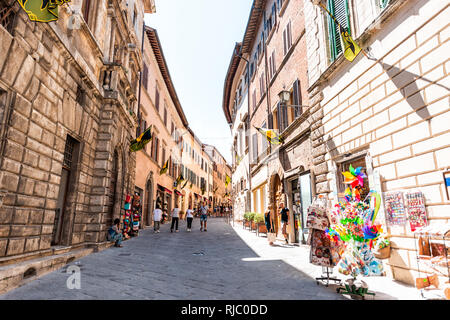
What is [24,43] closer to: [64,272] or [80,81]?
[80,81]

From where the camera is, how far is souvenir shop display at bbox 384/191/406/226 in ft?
16.9

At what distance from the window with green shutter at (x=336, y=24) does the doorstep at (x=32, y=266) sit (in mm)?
8792

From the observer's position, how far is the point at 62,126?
6777mm

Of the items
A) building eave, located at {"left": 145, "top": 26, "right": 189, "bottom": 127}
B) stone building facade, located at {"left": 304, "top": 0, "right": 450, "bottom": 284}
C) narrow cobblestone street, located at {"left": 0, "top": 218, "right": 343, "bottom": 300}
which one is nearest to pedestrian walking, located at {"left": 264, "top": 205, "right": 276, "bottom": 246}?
narrow cobblestone street, located at {"left": 0, "top": 218, "right": 343, "bottom": 300}

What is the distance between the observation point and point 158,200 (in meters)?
20.8

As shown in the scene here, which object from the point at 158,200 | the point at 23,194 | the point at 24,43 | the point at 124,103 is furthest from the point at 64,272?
the point at 158,200

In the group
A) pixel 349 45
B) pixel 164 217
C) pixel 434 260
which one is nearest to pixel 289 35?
pixel 349 45

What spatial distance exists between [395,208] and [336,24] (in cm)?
554

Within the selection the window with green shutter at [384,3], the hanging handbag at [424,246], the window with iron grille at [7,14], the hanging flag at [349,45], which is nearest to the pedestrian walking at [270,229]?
the hanging handbag at [424,246]

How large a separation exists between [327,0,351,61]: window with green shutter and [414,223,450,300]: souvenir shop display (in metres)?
5.20

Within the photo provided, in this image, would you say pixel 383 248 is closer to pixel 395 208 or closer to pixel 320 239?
pixel 395 208

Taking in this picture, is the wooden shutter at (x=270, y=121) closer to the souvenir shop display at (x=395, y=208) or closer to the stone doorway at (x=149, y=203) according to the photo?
the stone doorway at (x=149, y=203)

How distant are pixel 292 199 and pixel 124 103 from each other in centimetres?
816

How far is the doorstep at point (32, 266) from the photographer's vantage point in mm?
4398
